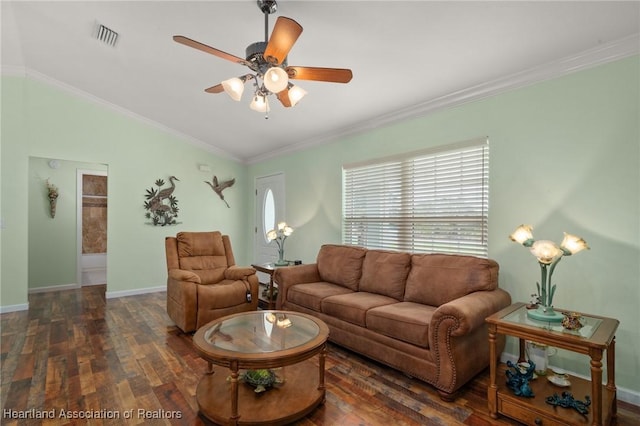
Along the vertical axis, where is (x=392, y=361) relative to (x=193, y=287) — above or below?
below

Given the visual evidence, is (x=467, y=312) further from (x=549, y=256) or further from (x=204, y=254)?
(x=204, y=254)

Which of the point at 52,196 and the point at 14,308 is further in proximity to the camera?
the point at 52,196

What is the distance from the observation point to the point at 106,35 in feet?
9.93

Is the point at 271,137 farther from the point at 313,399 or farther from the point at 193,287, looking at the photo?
the point at 313,399

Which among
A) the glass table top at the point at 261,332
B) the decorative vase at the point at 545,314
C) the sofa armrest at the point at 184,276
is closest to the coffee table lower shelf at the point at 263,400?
the glass table top at the point at 261,332

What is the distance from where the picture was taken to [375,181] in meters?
3.89

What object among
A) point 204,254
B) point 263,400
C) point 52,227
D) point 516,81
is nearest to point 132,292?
point 52,227

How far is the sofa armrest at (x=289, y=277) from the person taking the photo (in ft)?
11.8

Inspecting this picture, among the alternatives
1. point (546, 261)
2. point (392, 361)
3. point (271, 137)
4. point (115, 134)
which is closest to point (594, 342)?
point (546, 261)

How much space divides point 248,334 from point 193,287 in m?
1.39

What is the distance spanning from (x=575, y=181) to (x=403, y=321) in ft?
5.60

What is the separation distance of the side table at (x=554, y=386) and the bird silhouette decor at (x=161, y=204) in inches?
201

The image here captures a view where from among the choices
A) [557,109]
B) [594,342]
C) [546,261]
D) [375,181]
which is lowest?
[594,342]

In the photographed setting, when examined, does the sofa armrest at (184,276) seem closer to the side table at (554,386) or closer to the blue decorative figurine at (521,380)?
the side table at (554,386)
